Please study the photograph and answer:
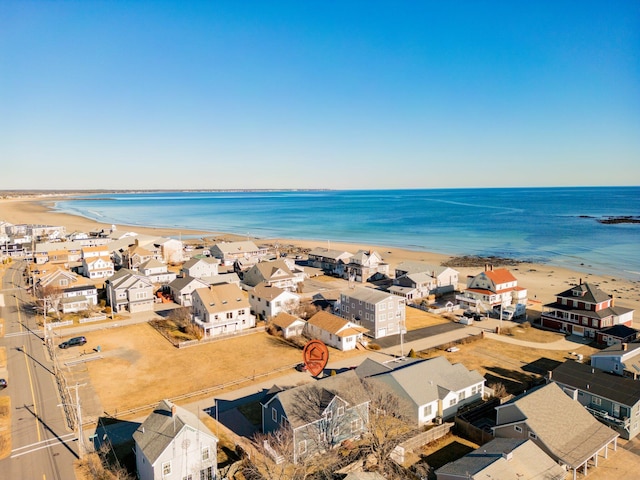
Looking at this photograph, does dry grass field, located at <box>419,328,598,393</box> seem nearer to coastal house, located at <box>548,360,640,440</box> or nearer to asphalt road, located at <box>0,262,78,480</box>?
coastal house, located at <box>548,360,640,440</box>

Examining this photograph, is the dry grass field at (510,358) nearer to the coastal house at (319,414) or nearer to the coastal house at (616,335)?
the coastal house at (616,335)

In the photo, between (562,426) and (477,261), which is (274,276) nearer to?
(562,426)

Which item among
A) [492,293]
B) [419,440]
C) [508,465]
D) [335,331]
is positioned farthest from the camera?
[492,293]

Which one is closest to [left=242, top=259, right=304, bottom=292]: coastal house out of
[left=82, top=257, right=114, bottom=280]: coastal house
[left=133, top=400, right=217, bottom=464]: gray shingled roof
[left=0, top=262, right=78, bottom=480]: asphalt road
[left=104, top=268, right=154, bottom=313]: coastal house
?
[left=104, top=268, right=154, bottom=313]: coastal house

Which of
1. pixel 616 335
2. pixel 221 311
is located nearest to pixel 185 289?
pixel 221 311

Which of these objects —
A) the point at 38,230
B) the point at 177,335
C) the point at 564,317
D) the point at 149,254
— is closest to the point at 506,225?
the point at 564,317

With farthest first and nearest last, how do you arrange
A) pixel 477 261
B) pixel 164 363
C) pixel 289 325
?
1. pixel 477 261
2. pixel 289 325
3. pixel 164 363
